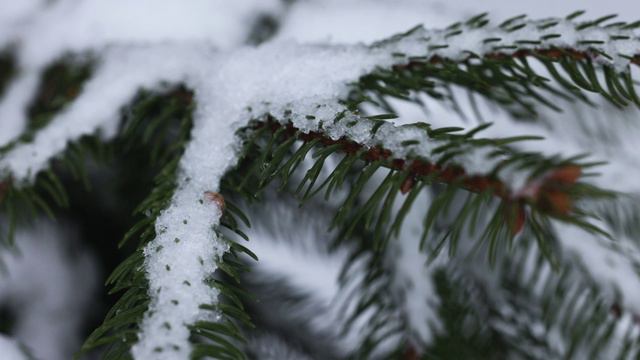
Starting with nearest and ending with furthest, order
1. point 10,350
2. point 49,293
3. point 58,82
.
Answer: point 10,350, point 58,82, point 49,293

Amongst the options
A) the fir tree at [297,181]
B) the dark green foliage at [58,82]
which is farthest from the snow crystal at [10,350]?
the dark green foliage at [58,82]

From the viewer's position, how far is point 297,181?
2.78 feet

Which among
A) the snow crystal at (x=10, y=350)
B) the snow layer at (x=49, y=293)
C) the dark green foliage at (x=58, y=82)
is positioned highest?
the dark green foliage at (x=58, y=82)

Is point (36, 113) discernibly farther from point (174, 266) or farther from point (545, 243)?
point (545, 243)

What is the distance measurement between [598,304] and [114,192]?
1.78ft

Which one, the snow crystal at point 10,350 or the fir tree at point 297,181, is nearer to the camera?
the fir tree at point 297,181

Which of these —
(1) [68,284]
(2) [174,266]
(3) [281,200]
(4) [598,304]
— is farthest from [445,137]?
(1) [68,284]

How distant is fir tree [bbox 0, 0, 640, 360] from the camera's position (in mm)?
450

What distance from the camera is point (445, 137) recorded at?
0.44 m

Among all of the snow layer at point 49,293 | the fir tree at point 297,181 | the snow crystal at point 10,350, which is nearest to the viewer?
the fir tree at point 297,181

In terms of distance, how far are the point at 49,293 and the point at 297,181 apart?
1.11 feet

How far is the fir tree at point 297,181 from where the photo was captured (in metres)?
0.45


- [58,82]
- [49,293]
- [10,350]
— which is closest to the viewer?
[10,350]

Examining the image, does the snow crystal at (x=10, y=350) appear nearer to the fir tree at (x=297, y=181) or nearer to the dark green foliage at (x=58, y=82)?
the fir tree at (x=297, y=181)
